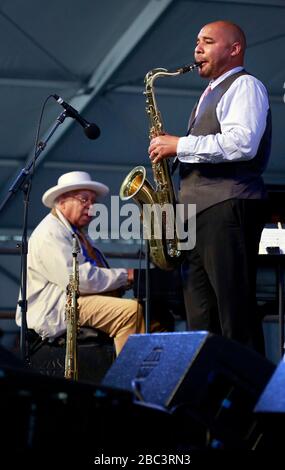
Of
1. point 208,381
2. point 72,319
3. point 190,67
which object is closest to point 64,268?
point 72,319

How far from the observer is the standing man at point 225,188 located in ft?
14.3

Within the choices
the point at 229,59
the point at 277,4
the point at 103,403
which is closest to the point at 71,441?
the point at 103,403

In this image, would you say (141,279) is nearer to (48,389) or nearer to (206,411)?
(206,411)

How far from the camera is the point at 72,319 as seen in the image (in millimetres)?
5988

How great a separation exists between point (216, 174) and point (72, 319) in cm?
185

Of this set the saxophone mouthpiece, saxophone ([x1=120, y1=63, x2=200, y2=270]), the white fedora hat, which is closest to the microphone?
saxophone ([x1=120, y1=63, x2=200, y2=270])

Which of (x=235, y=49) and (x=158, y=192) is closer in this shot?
(x=235, y=49)

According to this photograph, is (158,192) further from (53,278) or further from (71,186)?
(71,186)

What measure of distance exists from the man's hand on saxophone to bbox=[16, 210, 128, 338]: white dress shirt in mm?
1830

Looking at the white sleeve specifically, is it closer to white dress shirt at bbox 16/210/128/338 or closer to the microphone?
white dress shirt at bbox 16/210/128/338

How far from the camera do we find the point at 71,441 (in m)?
2.51

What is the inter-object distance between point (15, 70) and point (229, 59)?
5683 millimetres

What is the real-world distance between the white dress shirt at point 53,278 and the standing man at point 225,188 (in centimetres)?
181

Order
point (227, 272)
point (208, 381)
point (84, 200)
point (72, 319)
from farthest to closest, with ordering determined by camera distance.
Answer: point (84, 200) < point (72, 319) < point (227, 272) < point (208, 381)
